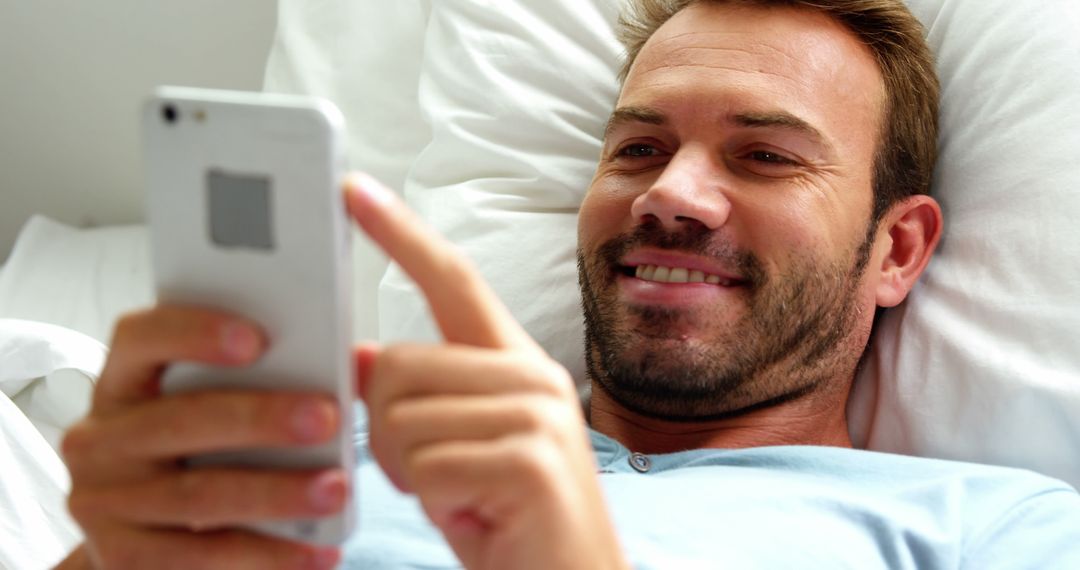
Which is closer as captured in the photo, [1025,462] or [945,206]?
[1025,462]

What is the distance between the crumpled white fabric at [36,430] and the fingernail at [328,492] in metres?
0.37

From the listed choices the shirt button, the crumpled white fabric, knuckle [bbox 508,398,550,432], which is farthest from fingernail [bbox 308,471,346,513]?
the shirt button

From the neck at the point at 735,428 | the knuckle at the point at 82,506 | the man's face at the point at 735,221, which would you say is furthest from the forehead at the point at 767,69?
A: the knuckle at the point at 82,506

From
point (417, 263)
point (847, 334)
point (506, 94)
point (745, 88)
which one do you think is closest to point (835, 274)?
point (847, 334)

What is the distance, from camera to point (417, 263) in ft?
1.78

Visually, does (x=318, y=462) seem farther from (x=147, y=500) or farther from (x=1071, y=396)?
(x=1071, y=396)

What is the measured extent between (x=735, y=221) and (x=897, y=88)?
0.27 m

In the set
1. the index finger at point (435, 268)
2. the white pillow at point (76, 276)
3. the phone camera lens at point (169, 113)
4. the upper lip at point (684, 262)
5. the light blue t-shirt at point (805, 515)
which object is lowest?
the white pillow at point (76, 276)

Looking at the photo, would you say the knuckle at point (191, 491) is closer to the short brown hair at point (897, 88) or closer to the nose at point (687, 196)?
the nose at point (687, 196)

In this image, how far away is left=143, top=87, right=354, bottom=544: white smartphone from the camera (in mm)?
532

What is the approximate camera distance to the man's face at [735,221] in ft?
3.39

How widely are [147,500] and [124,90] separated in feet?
4.26

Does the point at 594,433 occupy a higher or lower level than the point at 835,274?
lower

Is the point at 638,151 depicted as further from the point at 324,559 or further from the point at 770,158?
the point at 324,559
